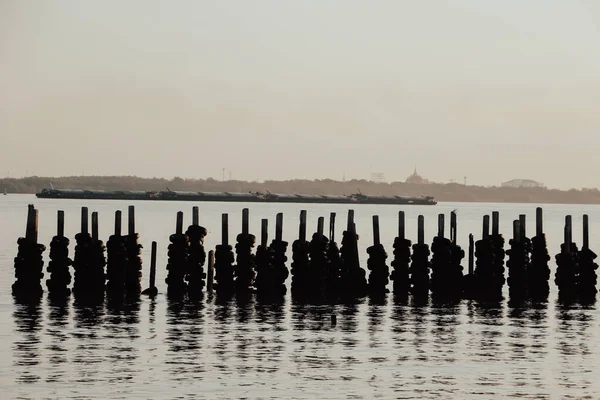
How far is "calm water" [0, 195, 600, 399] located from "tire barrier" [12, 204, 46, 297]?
2.86m

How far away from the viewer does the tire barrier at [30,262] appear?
136 feet

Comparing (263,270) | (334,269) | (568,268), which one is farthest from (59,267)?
(568,268)

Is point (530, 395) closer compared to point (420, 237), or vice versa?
point (530, 395)

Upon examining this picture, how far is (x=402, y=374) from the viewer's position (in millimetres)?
25031

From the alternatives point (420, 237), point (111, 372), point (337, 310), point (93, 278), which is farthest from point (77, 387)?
point (420, 237)

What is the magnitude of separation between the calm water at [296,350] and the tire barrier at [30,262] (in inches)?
113

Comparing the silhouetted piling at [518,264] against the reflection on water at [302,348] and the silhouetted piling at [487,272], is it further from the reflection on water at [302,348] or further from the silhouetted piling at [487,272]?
the reflection on water at [302,348]

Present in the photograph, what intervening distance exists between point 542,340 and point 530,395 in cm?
837

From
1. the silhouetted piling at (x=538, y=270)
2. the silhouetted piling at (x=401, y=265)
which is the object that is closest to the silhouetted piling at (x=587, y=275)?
the silhouetted piling at (x=538, y=270)

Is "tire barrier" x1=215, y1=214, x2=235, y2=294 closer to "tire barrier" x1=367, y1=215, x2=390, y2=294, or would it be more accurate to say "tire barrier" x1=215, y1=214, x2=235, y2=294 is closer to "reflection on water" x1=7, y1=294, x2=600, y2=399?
"reflection on water" x1=7, y1=294, x2=600, y2=399

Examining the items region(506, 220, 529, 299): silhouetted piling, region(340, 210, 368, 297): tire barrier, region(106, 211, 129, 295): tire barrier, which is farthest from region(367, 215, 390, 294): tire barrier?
region(106, 211, 129, 295): tire barrier

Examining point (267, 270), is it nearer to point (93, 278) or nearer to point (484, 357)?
point (93, 278)

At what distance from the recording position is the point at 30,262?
41.8 meters

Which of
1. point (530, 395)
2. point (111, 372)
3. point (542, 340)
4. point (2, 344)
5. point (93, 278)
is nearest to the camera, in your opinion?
point (530, 395)
